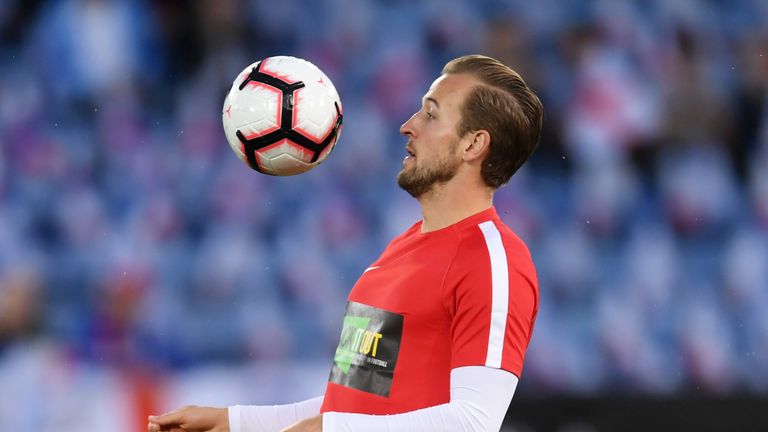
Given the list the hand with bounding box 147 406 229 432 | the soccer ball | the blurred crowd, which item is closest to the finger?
the hand with bounding box 147 406 229 432

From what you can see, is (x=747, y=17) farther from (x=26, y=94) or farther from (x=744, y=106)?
(x=26, y=94)

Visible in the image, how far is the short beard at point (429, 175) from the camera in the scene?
10.9 feet

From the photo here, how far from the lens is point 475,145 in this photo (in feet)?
10.9

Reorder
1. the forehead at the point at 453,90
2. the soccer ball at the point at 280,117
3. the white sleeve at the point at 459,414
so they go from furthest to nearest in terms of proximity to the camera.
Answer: the soccer ball at the point at 280,117 → the forehead at the point at 453,90 → the white sleeve at the point at 459,414

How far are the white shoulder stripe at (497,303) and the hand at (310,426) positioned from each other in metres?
0.47

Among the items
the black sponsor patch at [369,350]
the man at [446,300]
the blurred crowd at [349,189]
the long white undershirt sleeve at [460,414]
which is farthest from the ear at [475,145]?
the blurred crowd at [349,189]

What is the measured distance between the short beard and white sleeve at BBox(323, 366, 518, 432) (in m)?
0.67

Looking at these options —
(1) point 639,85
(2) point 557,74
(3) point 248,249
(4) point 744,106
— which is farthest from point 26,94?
(4) point 744,106

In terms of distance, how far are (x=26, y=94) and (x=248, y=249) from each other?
214cm

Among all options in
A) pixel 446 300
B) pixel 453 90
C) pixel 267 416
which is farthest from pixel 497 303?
pixel 267 416

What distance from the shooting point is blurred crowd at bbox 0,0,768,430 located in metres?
7.29

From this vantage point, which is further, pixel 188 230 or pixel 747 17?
pixel 747 17

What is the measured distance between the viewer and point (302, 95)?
366cm

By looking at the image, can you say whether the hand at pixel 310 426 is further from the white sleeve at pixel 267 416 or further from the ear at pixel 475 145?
the ear at pixel 475 145
